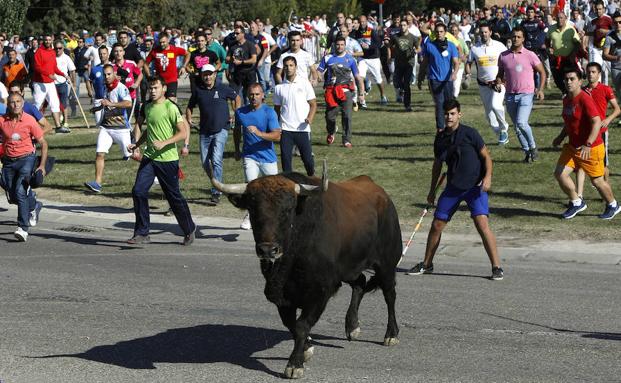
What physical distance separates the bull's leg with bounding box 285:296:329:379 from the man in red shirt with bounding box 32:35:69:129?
59.4 feet

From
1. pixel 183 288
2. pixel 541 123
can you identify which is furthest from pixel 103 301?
pixel 541 123

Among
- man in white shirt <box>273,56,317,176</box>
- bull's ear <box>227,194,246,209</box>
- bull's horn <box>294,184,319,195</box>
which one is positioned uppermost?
bull's horn <box>294,184,319,195</box>

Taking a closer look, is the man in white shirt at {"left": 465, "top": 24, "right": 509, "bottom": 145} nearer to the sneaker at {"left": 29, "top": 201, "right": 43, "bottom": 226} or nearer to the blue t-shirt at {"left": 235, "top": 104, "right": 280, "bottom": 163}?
the blue t-shirt at {"left": 235, "top": 104, "right": 280, "bottom": 163}

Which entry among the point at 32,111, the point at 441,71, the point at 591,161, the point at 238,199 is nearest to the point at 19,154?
the point at 32,111

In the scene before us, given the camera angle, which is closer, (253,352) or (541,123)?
(253,352)

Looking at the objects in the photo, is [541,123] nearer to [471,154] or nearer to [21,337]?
[471,154]

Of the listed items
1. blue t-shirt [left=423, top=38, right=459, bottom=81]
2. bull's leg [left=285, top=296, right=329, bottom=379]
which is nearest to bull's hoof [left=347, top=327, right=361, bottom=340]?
bull's leg [left=285, top=296, right=329, bottom=379]

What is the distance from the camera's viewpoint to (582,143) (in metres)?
15.0

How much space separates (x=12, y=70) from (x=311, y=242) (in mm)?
17785

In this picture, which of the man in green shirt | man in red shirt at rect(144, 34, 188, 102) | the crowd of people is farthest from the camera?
man in red shirt at rect(144, 34, 188, 102)

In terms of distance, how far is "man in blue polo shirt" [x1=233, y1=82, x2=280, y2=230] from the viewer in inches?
579

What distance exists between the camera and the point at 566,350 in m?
9.15

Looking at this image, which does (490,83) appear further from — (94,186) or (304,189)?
(304,189)

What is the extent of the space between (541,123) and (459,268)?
435 inches
